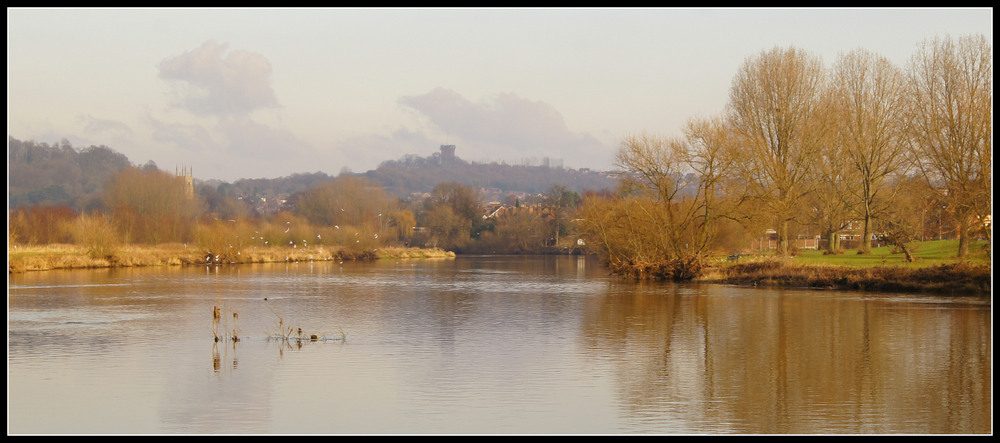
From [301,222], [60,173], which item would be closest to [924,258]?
[301,222]

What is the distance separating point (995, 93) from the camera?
43.6ft

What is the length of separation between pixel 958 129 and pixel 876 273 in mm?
6922

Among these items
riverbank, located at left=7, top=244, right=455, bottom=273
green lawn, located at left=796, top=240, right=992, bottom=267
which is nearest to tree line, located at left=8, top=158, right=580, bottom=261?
riverbank, located at left=7, top=244, right=455, bottom=273

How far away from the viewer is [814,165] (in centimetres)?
4253

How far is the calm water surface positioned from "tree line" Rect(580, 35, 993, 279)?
9.44 meters

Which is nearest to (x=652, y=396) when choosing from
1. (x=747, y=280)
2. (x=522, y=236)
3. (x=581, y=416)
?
(x=581, y=416)

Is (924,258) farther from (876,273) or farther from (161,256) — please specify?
(161,256)

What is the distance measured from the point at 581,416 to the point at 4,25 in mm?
10052

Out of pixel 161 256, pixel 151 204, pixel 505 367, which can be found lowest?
pixel 505 367

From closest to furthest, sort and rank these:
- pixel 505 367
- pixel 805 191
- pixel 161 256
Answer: pixel 505 367 < pixel 805 191 < pixel 161 256

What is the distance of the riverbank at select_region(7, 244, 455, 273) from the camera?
4425 cm

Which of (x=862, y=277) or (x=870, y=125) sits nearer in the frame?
(x=862, y=277)

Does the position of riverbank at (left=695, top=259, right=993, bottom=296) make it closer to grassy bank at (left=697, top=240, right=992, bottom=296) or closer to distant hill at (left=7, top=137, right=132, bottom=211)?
grassy bank at (left=697, top=240, right=992, bottom=296)

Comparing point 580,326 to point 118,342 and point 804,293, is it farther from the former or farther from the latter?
point 804,293
